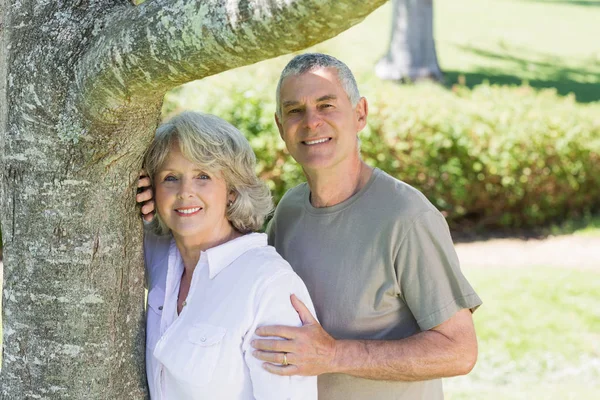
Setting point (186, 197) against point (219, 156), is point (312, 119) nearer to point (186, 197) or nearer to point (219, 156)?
point (219, 156)

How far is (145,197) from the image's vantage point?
8.95ft

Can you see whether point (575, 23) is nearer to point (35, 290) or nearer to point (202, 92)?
point (202, 92)

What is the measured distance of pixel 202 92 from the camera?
9.40 meters

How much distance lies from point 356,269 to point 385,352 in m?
0.31

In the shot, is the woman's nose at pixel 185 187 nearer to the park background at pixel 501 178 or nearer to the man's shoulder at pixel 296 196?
the man's shoulder at pixel 296 196

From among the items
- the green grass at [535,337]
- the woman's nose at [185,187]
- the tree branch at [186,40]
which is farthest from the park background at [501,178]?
the tree branch at [186,40]

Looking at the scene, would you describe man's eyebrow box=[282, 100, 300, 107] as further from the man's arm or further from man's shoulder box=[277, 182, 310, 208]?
the man's arm

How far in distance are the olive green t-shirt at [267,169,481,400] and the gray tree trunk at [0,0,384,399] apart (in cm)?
66

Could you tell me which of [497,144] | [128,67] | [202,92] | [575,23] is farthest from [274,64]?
[575,23]

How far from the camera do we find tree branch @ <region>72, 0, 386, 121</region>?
6.11 ft

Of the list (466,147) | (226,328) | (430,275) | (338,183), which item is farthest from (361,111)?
(466,147)

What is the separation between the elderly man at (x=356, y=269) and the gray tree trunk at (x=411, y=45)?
14.3 m

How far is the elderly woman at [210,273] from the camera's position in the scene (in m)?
2.57

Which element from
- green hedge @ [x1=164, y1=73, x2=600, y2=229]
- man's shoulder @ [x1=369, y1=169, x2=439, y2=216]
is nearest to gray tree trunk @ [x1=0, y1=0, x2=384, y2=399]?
man's shoulder @ [x1=369, y1=169, x2=439, y2=216]
